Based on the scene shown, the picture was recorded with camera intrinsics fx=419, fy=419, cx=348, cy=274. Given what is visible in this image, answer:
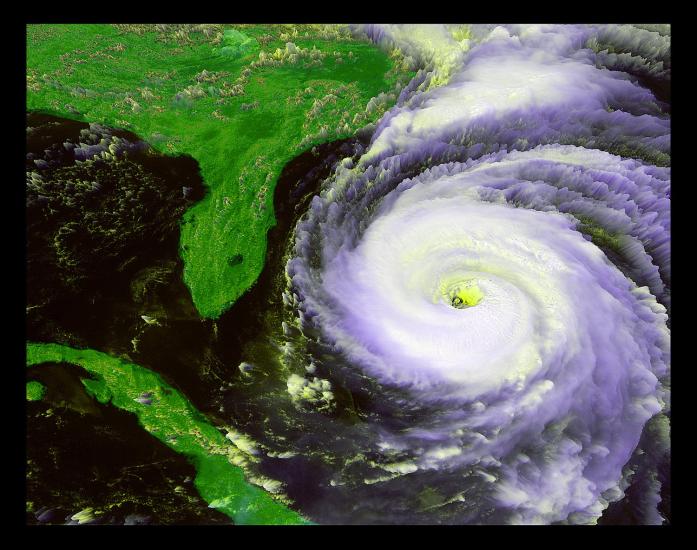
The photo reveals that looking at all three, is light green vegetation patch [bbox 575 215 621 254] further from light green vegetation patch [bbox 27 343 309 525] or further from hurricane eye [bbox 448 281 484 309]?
light green vegetation patch [bbox 27 343 309 525]

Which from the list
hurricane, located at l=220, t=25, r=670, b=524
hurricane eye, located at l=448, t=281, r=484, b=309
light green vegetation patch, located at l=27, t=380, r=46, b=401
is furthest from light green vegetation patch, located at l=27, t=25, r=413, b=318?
hurricane eye, located at l=448, t=281, r=484, b=309

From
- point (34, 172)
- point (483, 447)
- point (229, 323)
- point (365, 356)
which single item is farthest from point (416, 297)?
point (34, 172)

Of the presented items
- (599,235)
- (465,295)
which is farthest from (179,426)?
(599,235)

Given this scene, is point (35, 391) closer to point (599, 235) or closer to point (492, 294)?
point (492, 294)

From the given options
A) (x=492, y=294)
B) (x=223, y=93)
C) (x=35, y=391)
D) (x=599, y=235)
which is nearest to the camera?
(x=492, y=294)

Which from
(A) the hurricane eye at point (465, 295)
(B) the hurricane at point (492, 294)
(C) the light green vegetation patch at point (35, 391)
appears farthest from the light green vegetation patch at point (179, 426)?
(A) the hurricane eye at point (465, 295)

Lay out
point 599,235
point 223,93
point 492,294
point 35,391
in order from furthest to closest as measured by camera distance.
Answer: point 223,93 → point 599,235 → point 35,391 → point 492,294

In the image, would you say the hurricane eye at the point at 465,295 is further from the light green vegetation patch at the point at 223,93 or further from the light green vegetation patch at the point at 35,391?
the light green vegetation patch at the point at 35,391
